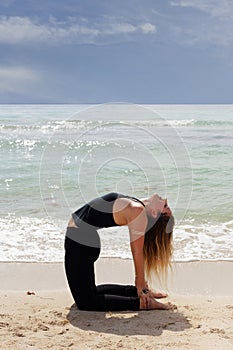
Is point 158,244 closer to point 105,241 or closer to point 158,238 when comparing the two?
point 158,238

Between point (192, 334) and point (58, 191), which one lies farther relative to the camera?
point (58, 191)

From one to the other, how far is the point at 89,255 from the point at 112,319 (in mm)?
536

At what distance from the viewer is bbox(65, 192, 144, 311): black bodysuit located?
3996 millimetres

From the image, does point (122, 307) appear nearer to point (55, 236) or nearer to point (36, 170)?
point (55, 236)

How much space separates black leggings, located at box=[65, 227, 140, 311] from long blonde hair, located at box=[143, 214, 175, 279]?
316 millimetres

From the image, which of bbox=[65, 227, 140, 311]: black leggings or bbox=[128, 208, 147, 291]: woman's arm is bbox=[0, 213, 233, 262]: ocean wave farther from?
bbox=[128, 208, 147, 291]: woman's arm

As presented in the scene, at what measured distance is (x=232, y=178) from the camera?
12.0 m

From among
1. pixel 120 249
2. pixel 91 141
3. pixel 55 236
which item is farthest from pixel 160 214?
pixel 91 141

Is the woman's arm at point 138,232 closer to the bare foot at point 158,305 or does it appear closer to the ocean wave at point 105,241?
the bare foot at point 158,305

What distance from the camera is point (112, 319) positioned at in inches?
153

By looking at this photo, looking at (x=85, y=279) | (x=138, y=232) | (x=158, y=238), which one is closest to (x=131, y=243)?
(x=138, y=232)

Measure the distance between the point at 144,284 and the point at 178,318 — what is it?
0.39 meters

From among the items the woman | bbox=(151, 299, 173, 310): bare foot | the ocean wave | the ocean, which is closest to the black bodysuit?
the woman

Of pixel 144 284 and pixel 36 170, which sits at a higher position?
pixel 36 170
